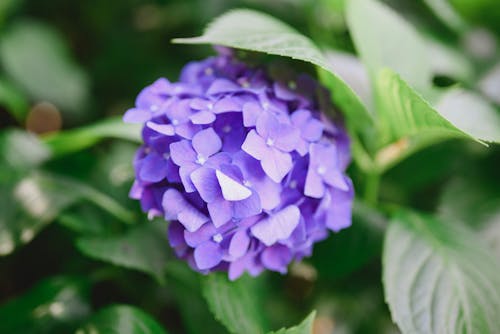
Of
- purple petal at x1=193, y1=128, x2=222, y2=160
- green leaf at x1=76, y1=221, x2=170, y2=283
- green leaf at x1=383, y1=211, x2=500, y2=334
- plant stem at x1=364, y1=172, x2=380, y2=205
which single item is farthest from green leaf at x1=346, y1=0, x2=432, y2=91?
green leaf at x1=76, y1=221, x2=170, y2=283

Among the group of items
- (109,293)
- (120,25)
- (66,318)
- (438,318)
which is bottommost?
(109,293)

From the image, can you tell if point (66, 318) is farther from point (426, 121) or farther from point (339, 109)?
point (426, 121)

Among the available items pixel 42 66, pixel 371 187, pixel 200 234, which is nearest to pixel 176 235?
pixel 200 234

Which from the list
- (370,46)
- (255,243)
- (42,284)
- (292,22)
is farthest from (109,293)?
(292,22)

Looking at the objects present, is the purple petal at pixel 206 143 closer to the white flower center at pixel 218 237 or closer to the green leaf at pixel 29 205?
the white flower center at pixel 218 237

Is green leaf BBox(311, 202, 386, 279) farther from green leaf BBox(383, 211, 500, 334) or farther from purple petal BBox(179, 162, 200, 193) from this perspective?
purple petal BBox(179, 162, 200, 193)

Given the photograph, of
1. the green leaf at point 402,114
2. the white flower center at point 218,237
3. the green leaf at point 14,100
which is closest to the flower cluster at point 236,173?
the white flower center at point 218,237
